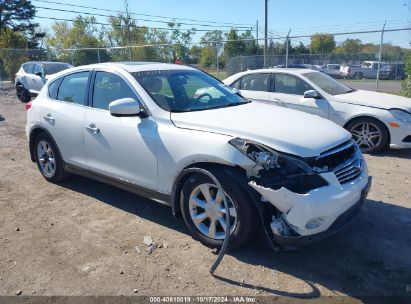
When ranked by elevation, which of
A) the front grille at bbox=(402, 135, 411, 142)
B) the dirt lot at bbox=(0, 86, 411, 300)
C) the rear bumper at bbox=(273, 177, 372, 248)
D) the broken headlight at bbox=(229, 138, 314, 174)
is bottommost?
the dirt lot at bbox=(0, 86, 411, 300)

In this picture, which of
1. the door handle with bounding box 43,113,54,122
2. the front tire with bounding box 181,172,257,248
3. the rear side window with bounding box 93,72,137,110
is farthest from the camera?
the door handle with bounding box 43,113,54,122

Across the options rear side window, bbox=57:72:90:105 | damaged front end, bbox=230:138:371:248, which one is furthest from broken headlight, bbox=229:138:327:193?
rear side window, bbox=57:72:90:105

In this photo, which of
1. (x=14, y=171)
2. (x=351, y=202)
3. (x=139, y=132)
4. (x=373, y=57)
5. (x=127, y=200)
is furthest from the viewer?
(x=373, y=57)

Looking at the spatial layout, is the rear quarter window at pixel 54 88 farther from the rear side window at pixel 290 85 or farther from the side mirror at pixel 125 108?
the rear side window at pixel 290 85

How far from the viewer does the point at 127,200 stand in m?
5.15

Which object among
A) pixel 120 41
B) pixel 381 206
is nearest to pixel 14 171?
pixel 381 206

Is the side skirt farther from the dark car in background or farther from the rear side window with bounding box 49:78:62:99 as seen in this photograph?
the dark car in background

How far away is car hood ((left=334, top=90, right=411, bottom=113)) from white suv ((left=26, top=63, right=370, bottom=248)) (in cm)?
324

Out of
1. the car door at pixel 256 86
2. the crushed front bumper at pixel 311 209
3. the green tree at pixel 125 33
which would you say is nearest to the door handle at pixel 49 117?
the crushed front bumper at pixel 311 209

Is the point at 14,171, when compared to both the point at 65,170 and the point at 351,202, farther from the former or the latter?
the point at 351,202

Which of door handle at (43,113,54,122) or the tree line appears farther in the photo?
the tree line

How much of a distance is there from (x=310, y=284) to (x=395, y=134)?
4524 mm

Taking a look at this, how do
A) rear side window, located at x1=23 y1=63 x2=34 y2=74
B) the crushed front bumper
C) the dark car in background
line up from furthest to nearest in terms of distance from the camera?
rear side window, located at x1=23 y1=63 x2=34 y2=74, the dark car in background, the crushed front bumper

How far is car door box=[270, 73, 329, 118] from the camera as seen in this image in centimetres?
755
